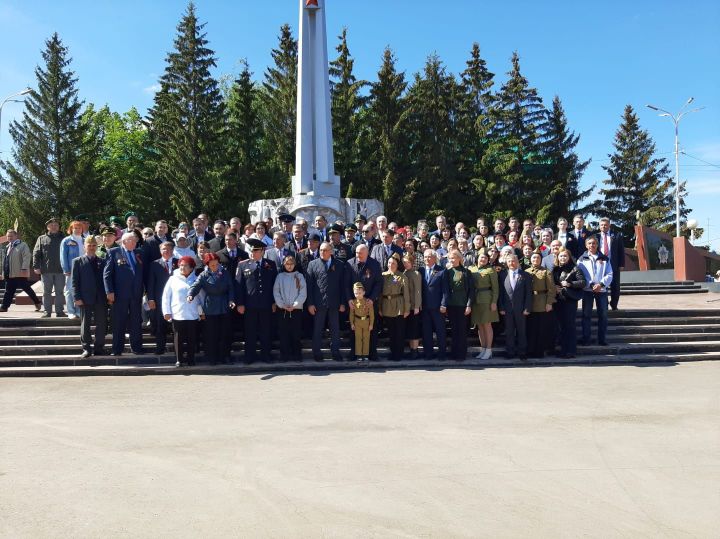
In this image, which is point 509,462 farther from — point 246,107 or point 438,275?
point 246,107

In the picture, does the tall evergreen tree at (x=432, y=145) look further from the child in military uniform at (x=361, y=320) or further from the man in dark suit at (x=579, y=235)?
the child in military uniform at (x=361, y=320)

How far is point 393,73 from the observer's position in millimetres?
35188

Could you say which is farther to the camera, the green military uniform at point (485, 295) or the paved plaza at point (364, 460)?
the green military uniform at point (485, 295)

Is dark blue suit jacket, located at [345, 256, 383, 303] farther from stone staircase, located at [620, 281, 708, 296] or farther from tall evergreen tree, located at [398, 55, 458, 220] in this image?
tall evergreen tree, located at [398, 55, 458, 220]

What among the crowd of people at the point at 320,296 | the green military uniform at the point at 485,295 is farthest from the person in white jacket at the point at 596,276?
the green military uniform at the point at 485,295

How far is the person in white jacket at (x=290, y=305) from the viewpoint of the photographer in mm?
8477

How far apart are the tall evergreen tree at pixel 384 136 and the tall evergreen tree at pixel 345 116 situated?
1.78ft

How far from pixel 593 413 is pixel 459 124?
32423 mm

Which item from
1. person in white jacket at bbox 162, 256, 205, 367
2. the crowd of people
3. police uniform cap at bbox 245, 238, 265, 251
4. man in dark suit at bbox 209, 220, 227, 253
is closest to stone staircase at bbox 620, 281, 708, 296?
the crowd of people

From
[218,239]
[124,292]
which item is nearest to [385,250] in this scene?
[218,239]

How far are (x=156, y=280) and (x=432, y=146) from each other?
28.7 m

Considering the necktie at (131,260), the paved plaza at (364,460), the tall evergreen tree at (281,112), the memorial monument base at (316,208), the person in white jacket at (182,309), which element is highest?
the tall evergreen tree at (281,112)

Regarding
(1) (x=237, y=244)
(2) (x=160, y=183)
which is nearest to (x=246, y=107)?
(2) (x=160, y=183)

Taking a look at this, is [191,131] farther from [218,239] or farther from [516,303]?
[516,303]
